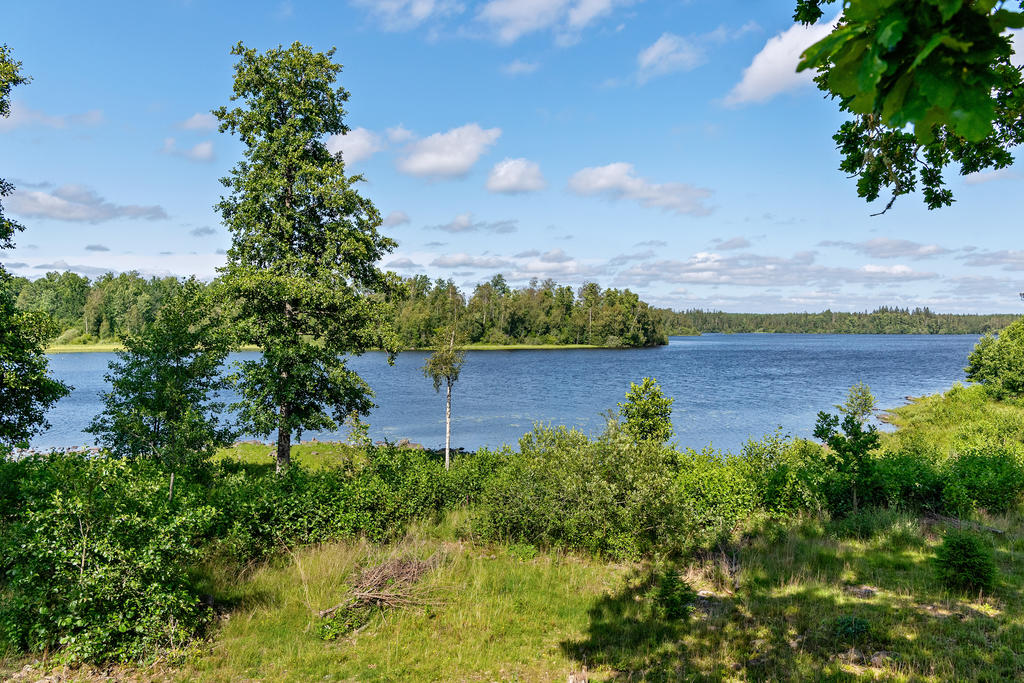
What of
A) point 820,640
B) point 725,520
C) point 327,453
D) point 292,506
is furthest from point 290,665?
point 327,453

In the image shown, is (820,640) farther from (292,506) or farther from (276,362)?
(276,362)

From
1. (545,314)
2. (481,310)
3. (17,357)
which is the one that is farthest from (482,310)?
(17,357)

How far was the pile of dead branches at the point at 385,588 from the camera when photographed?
806 centimetres

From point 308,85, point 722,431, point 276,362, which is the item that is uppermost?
point 308,85

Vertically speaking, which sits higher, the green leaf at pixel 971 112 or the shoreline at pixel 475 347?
the green leaf at pixel 971 112

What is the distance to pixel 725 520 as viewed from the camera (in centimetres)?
1053

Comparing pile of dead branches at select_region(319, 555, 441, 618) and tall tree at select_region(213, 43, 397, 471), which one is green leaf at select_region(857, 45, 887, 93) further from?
tall tree at select_region(213, 43, 397, 471)

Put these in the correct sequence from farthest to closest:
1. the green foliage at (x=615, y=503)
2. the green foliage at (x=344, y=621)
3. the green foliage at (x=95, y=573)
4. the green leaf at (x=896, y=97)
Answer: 1. the green foliage at (x=615, y=503)
2. the green foliage at (x=344, y=621)
3. the green foliage at (x=95, y=573)
4. the green leaf at (x=896, y=97)

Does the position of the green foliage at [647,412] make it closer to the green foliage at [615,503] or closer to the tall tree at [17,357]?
the green foliage at [615,503]

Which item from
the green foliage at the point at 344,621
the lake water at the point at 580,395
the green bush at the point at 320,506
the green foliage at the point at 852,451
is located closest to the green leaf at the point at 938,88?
the green foliage at the point at 344,621

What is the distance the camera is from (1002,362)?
143 ft

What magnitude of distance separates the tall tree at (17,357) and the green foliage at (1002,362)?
57.5m

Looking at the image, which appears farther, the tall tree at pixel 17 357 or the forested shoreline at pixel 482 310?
the forested shoreline at pixel 482 310

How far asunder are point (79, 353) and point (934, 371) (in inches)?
6136
